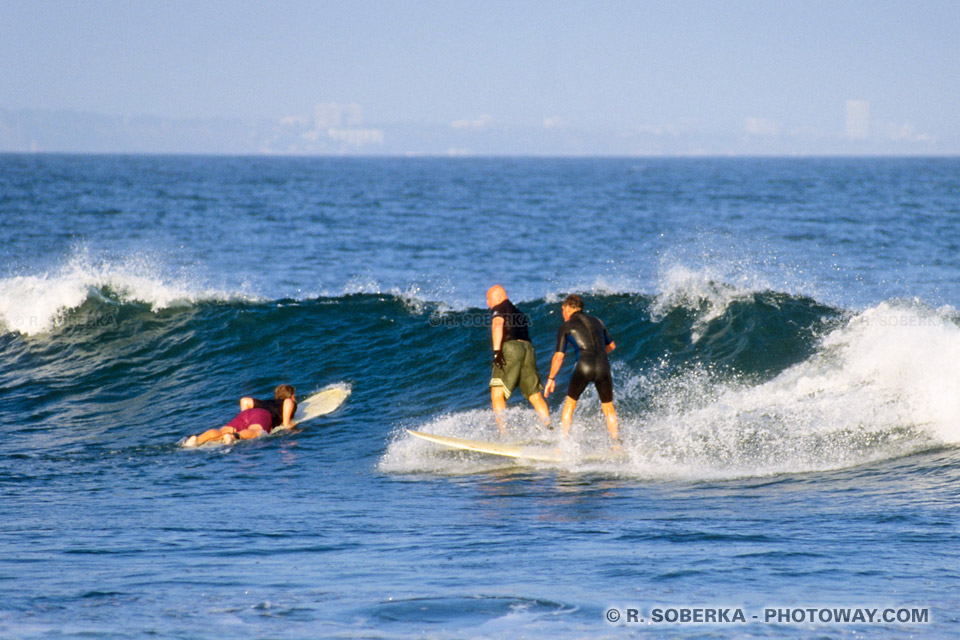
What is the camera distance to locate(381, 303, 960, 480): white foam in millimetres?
8898

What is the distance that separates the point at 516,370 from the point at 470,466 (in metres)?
1.46

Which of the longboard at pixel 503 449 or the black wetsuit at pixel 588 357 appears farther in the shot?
the black wetsuit at pixel 588 357

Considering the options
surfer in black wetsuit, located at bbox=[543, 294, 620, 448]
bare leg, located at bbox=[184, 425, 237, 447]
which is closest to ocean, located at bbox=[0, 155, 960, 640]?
bare leg, located at bbox=[184, 425, 237, 447]

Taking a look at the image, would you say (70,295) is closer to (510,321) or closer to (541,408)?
(510,321)

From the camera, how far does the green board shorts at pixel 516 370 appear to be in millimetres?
10078

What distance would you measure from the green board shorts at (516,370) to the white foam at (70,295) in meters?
8.14

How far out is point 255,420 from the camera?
10.7m

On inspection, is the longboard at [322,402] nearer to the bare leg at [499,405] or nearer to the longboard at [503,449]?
the longboard at [503,449]

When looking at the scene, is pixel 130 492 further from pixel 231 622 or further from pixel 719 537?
pixel 719 537

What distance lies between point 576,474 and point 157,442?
5.26 m

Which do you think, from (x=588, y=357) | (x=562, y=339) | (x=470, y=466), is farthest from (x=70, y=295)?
(x=588, y=357)

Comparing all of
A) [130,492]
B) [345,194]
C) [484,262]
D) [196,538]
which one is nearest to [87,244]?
[484,262]

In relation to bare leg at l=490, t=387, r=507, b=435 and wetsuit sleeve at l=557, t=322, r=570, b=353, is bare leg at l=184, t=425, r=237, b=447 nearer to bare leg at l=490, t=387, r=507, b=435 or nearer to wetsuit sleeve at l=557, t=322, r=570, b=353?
bare leg at l=490, t=387, r=507, b=435

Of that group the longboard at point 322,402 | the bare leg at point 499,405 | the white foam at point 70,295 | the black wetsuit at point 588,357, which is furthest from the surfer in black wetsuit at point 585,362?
the white foam at point 70,295
